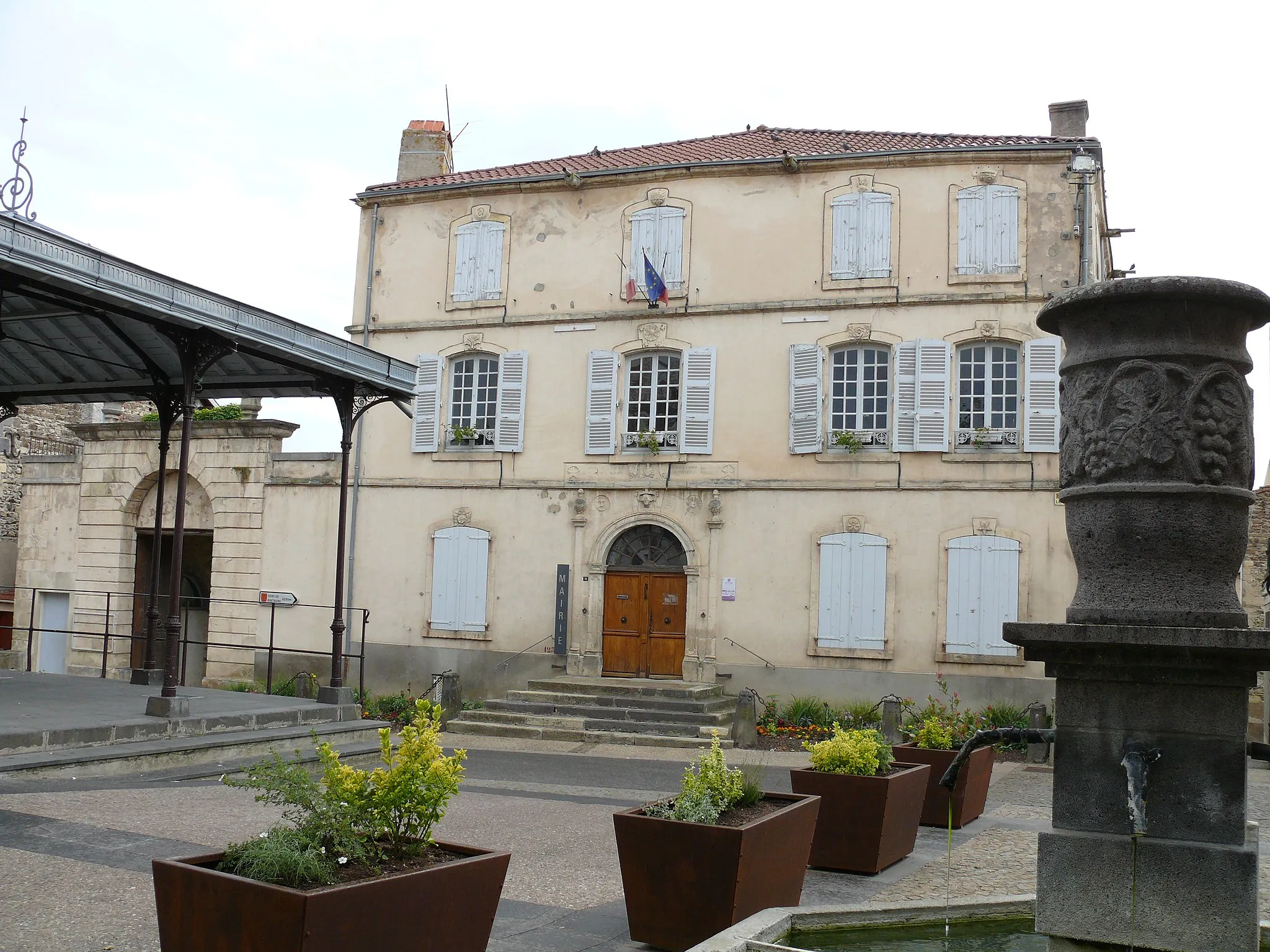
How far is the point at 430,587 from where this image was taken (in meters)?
18.6

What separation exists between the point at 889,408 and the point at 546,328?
18.0ft

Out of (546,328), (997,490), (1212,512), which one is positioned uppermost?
(546,328)

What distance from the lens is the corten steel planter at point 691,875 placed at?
16.2 ft

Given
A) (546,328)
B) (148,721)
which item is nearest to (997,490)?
(546,328)

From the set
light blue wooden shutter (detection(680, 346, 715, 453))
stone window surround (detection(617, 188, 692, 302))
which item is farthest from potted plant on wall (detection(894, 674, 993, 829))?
stone window surround (detection(617, 188, 692, 302))

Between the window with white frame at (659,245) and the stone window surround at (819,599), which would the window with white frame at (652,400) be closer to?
the window with white frame at (659,245)

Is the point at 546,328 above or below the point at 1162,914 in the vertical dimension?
above

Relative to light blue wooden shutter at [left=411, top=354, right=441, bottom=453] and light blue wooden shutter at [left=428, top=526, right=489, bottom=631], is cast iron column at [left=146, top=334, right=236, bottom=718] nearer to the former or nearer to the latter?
light blue wooden shutter at [left=428, top=526, right=489, bottom=631]

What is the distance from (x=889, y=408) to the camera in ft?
55.1

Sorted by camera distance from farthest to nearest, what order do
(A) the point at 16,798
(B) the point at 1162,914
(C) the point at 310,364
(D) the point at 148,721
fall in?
1. (C) the point at 310,364
2. (D) the point at 148,721
3. (A) the point at 16,798
4. (B) the point at 1162,914

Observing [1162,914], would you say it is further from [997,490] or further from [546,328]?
[546,328]

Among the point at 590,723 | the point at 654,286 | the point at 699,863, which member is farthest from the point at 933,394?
the point at 699,863

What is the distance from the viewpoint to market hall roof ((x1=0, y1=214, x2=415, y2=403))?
916cm

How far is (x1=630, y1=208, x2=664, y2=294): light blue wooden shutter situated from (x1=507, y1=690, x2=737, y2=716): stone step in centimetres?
629
